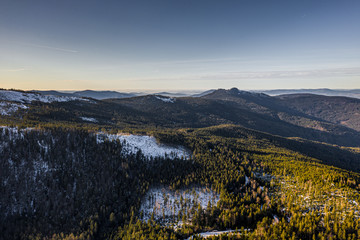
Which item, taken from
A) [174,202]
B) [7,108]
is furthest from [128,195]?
[7,108]

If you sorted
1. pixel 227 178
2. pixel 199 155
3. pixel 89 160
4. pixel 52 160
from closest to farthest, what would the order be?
pixel 52 160
pixel 89 160
pixel 227 178
pixel 199 155

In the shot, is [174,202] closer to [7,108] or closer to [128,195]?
[128,195]

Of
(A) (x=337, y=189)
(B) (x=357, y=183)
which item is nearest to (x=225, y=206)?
(A) (x=337, y=189)

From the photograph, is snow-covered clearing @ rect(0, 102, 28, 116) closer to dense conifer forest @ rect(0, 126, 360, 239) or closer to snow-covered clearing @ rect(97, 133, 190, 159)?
dense conifer forest @ rect(0, 126, 360, 239)

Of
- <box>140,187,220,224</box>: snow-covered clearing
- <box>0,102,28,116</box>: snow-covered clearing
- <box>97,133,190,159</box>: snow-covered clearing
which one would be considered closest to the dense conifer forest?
<box>140,187,220,224</box>: snow-covered clearing

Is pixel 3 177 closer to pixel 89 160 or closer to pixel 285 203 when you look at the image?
pixel 89 160

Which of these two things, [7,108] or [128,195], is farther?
[7,108]

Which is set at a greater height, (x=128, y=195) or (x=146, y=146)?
(x=146, y=146)
